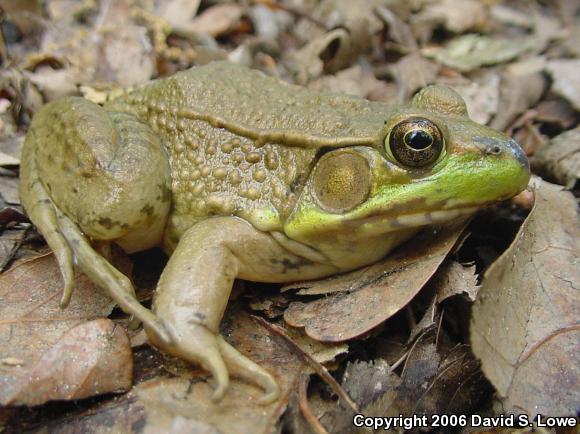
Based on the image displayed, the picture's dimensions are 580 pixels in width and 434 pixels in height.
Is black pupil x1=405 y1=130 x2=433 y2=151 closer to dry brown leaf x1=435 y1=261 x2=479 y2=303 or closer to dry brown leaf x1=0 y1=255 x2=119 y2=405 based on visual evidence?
dry brown leaf x1=435 y1=261 x2=479 y2=303

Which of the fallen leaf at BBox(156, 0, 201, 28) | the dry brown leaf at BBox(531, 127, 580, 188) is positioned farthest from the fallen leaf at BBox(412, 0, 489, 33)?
the dry brown leaf at BBox(531, 127, 580, 188)

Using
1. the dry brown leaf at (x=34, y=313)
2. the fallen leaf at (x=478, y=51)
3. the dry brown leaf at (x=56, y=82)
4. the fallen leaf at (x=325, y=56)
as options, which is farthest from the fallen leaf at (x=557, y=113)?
the dry brown leaf at (x=56, y=82)

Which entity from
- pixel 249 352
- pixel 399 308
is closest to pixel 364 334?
pixel 399 308

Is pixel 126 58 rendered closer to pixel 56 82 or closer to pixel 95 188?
pixel 56 82

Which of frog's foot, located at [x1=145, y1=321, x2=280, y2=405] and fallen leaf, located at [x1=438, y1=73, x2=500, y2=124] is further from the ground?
frog's foot, located at [x1=145, y1=321, x2=280, y2=405]

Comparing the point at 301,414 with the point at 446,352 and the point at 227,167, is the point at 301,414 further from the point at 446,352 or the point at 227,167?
the point at 227,167

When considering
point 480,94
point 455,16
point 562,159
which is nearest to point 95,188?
point 562,159
